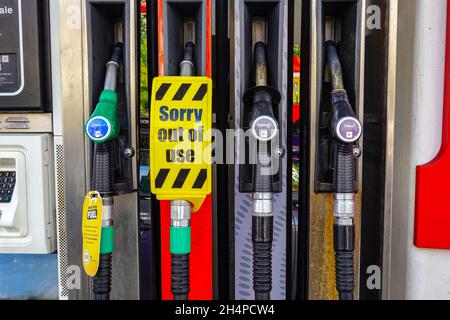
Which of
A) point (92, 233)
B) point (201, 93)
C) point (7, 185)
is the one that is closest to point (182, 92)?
point (201, 93)

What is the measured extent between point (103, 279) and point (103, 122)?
43 centimetres

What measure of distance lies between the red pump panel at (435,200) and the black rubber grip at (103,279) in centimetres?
90

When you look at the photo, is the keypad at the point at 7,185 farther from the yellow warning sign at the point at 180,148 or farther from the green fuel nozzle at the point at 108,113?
the yellow warning sign at the point at 180,148

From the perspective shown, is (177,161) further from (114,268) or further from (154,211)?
(114,268)

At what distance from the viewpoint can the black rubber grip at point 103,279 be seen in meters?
→ 1.10

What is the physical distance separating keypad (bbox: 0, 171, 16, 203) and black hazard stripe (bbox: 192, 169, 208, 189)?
2.72ft

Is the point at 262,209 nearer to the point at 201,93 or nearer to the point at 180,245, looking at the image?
the point at 180,245

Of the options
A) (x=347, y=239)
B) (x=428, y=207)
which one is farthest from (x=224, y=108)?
(x=428, y=207)

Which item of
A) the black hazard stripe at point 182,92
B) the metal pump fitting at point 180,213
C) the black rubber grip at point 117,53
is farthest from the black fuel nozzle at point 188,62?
the metal pump fitting at point 180,213

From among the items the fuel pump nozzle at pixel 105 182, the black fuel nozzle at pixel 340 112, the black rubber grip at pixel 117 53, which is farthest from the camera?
the black rubber grip at pixel 117 53

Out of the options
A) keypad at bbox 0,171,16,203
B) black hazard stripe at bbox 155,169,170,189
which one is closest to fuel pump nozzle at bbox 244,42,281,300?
black hazard stripe at bbox 155,169,170,189

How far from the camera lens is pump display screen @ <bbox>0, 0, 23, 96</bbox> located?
1383 mm

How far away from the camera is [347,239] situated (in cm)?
106
